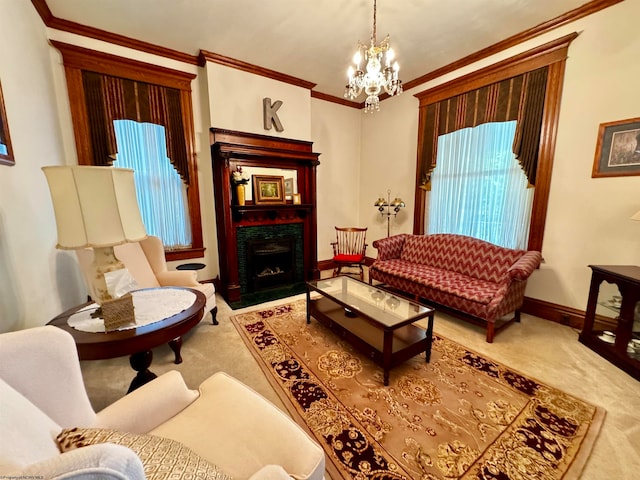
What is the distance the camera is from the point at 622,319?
201 cm

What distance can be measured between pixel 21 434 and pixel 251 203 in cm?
327

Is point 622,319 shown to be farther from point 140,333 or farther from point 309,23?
point 309,23

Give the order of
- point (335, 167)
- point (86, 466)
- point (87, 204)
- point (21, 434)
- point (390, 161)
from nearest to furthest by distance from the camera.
Answer: point (86, 466)
point (21, 434)
point (87, 204)
point (390, 161)
point (335, 167)

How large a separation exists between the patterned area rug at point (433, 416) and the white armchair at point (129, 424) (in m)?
0.61

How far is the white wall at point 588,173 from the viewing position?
2309 millimetres

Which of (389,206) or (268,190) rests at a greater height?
(268,190)

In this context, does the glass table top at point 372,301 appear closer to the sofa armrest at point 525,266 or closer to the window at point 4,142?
the sofa armrest at point 525,266

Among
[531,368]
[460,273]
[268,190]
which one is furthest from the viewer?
[268,190]

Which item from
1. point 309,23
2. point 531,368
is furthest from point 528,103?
point 531,368

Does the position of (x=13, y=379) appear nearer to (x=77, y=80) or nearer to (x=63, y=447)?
(x=63, y=447)

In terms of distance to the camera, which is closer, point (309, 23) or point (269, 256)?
point (309, 23)

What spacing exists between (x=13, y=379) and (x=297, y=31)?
341 cm

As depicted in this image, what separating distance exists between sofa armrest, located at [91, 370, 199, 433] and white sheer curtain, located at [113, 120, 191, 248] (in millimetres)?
2668

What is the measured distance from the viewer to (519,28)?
2.75 meters
